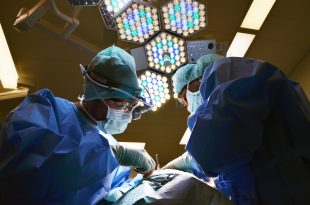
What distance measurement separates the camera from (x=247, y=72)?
1.19 metres

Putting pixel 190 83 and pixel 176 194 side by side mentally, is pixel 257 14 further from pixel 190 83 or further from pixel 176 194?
pixel 176 194

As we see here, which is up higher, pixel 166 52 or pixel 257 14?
pixel 257 14

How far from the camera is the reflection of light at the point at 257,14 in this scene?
6.39 feet

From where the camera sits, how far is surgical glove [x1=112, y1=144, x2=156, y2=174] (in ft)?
5.03

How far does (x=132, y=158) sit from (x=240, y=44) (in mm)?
1207

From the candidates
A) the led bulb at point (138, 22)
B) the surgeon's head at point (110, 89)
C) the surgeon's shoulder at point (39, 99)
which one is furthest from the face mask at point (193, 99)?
the surgeon's shoulder at point (39, 99)

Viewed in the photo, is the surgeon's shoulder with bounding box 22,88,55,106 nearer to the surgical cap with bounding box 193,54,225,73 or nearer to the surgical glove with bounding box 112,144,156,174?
the surgical glove with bounding box 112,144,156,174

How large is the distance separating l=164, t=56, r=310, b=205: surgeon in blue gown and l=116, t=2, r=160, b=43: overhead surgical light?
25.0 inches

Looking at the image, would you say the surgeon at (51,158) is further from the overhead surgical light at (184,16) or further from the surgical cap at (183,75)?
the overhead surgical light at (184,16)

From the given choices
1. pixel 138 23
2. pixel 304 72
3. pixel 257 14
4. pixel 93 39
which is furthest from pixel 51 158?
pixel 304 72

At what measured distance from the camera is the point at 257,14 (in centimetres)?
202

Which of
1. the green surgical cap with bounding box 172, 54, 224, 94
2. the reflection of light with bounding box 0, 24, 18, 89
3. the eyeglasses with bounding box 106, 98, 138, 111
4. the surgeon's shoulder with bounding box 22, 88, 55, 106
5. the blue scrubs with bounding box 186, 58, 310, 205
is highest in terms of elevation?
the blue scrubs with bounding box 186, 58, 310, 205

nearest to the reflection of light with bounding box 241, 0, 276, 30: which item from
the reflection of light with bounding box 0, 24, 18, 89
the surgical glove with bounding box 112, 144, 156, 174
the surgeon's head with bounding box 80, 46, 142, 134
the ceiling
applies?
the ceiling

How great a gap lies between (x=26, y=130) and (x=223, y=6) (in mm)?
1409
